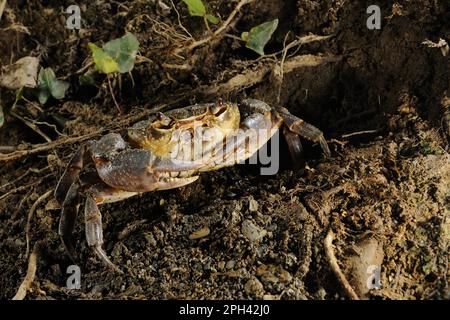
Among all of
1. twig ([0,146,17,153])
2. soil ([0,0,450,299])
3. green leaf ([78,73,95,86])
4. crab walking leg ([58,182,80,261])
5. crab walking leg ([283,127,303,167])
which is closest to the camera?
soil ([0,0,450,299])

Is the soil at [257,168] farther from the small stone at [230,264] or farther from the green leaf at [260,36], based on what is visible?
the green leaf at [260,36]

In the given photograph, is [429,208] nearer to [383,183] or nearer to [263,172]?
[383,183]

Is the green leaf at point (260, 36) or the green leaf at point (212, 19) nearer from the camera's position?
the green leaf at point (260, 36)

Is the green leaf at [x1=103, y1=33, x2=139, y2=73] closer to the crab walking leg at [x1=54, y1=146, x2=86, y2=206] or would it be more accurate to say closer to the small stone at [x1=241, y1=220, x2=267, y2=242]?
the crab walking leg at [x1=54, y1=146, x2=86, y2=206]

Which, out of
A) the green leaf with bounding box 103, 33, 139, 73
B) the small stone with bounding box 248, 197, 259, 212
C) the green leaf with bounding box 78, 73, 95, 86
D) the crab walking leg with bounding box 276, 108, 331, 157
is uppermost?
the green leaf with bounding box 103, 33, 139, 73

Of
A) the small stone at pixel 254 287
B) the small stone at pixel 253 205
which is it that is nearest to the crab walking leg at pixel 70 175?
the small stone at pixel 253 205

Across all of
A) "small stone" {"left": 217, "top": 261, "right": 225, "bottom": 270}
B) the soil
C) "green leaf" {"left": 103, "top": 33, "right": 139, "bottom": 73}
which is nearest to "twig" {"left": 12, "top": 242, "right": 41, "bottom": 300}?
the soil

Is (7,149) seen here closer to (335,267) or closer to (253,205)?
(253,205)
